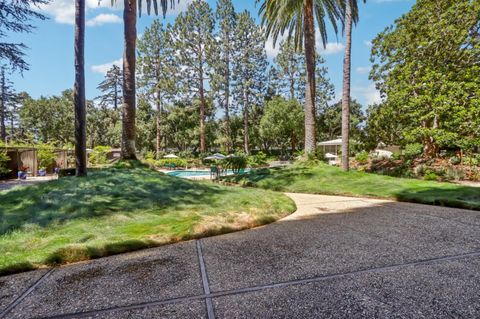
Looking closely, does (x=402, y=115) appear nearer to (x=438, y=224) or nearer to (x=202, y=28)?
(x=438, y=224)

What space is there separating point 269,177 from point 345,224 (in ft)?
21.0

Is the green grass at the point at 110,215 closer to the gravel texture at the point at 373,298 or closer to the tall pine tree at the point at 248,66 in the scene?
the gravel texture at the point at 373,298

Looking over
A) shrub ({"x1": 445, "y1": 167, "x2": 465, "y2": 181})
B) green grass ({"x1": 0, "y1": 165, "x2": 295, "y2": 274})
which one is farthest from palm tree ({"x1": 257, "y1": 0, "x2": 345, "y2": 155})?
green grass ({"x1": 0, "y1": 165, "x2": 295, "y2": 274})

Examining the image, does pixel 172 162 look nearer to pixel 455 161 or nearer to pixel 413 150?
pixel 413 150

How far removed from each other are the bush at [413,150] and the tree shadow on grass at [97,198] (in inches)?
525

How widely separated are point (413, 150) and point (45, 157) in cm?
2330

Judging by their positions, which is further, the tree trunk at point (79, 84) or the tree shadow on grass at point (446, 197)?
the tree trunk at point (79, 84)

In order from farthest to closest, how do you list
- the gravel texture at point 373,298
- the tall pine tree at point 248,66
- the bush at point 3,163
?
the tall pine tree at point 248,66 → the bush at point 3,163 → the gravel texture at point 373,298

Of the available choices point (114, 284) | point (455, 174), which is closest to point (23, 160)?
point (114, 284)

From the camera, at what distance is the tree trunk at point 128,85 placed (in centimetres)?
884

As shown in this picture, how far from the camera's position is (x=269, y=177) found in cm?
1110

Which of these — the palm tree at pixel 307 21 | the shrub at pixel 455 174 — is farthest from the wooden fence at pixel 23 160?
the shrub at pixel 455 174

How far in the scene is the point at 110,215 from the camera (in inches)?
187

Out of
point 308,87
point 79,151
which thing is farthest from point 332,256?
point 308,87
